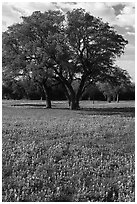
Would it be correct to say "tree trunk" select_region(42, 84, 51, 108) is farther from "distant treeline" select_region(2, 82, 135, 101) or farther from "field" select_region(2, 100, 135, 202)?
"field" select_region(2, 100, 135, 202)

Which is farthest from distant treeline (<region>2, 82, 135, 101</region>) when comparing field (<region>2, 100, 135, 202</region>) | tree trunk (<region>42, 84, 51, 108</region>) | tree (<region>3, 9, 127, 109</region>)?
field (<region>2, 100, 135, 202</region>)

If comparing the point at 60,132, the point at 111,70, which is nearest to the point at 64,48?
the point at 111,70

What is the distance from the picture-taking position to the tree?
40250 mm

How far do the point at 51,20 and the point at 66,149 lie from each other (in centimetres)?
3499

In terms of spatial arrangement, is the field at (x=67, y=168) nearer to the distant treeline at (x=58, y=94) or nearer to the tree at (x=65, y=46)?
the tree at (x=65, y=46)

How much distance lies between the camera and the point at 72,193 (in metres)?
7.50

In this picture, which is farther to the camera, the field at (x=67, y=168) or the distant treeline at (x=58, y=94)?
the distant treeline at (x=58, y=94)

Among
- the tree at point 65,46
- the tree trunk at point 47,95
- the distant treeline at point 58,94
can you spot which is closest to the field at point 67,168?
the tree at point 65,46

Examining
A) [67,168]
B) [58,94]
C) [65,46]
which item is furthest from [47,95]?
[67,168]

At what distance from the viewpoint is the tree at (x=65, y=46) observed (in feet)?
132

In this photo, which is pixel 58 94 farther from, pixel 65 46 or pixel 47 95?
pixel 65 46

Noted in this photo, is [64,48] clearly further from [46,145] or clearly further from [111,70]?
[46,145]

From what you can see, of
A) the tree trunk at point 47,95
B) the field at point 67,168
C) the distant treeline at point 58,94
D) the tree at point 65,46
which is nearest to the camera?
the field at point 67,168

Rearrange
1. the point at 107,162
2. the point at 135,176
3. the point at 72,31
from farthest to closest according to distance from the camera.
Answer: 1. the point at 72,31
2. the point at 107,162
3. the point at 135,176
